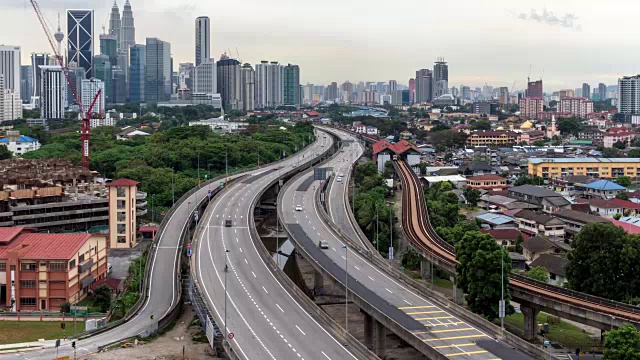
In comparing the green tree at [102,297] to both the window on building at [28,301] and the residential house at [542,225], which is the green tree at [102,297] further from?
the residential house at [542,225]

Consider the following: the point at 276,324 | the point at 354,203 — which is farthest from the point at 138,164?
the point at 276,324

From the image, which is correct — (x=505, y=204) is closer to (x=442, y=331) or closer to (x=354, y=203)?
(x=354, y=203)

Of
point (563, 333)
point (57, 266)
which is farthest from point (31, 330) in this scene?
point (563, 333)

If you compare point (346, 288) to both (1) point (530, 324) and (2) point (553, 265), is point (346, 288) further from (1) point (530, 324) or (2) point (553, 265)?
(2) point (553, 265)

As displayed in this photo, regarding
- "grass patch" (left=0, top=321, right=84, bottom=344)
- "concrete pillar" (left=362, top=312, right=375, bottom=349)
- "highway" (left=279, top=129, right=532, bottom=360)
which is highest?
"highway" (left=279, top=129, right=532, bottom=360)

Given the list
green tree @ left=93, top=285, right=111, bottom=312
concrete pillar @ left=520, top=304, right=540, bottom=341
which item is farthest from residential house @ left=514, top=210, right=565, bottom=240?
green tree @ left=93, top=285, right=111, bottom=312

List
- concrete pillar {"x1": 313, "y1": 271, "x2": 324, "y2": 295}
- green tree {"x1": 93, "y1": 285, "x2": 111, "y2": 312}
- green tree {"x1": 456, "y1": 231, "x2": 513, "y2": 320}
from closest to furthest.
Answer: green tree {"x1": 456, "y1": 231, "x2": 513, "y2": 320} < green tree {"x1": 93, "y1": 285, "x2": 111, "y2": 312} < concrete pillar {"x1": 313, "y1": 271, "x2": 324, "y2": 295}

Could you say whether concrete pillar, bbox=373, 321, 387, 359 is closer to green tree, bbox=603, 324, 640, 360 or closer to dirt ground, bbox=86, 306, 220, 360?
dirt ground, bbox=86, 306, 220, 360
